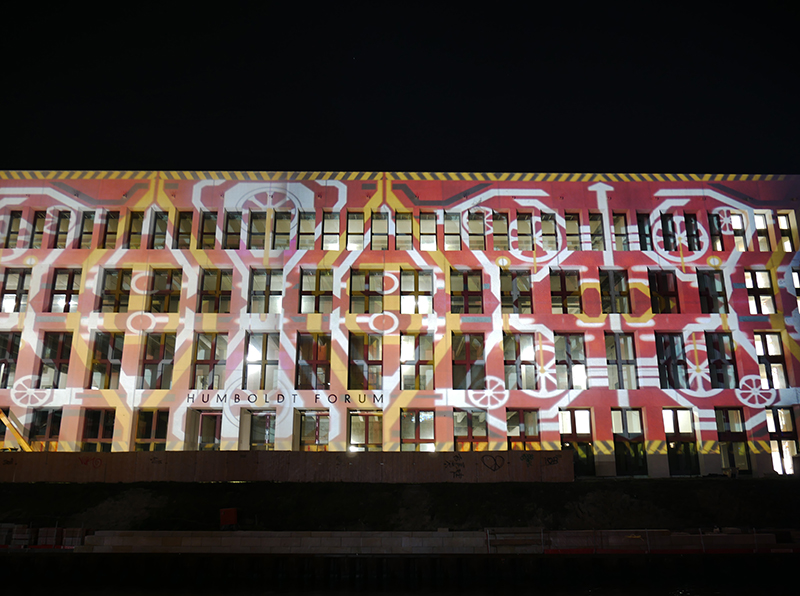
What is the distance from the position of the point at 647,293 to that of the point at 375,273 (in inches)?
667

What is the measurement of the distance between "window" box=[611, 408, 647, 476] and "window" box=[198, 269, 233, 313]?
25.0m

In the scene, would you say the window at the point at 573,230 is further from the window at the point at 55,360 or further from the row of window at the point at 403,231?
the window at the point at 55,360

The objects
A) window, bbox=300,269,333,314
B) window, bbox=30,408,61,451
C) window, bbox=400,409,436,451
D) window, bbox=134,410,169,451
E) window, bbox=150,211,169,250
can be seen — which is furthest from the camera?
window, bbox=150,211,169,250

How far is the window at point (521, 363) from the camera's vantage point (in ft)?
129

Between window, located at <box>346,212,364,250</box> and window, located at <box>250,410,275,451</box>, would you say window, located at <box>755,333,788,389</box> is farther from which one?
window, located at <box>250,410,275,451</box>

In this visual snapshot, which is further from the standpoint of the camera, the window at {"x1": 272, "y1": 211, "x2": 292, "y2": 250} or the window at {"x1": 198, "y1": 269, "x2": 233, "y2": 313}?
the window at {"x1": 272, "y1": 211, "x2": 292, "y2": 250}

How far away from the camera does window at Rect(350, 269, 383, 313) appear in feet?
134

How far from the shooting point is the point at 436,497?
88.1ft

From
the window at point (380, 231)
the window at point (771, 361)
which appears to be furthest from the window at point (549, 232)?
the window at point (771, 361)

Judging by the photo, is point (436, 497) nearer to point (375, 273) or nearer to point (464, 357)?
point (464, 357)

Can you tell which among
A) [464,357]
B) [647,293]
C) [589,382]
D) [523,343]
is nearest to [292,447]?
[464,357]

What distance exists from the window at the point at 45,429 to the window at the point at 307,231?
57.2 feet

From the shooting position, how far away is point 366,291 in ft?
134

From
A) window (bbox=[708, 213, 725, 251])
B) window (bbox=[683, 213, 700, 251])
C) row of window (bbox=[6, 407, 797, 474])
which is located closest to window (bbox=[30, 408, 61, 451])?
row of window (bbox=[6, 407, 797, 474])
